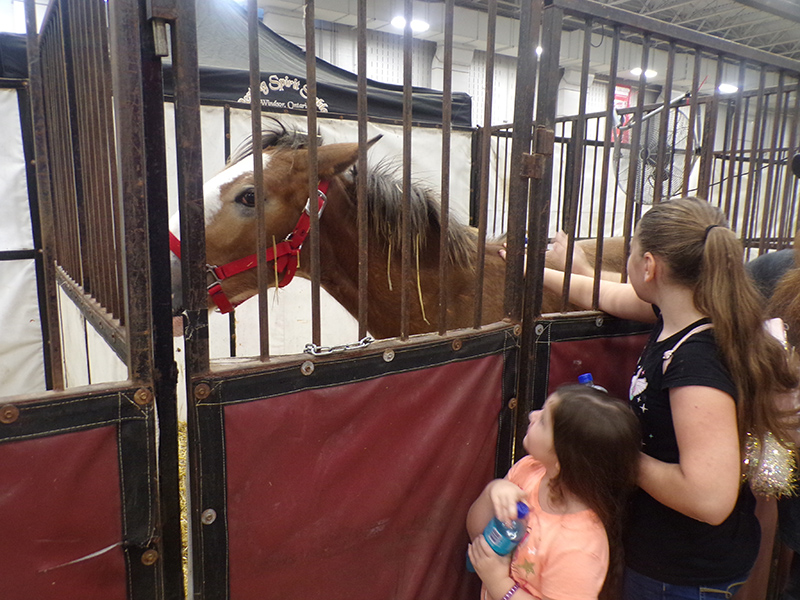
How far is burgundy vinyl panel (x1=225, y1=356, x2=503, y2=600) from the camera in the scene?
971mm

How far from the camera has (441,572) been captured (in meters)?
1.29

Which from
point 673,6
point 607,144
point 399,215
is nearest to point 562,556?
point 607,144

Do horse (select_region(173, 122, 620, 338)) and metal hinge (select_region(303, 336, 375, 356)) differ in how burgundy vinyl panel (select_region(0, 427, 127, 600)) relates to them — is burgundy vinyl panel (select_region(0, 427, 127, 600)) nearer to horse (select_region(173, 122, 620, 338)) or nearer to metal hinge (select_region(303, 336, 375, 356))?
metal hinge (select_region(303, 336, 375, 356))

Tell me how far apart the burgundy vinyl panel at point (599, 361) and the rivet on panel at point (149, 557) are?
3.36 ft

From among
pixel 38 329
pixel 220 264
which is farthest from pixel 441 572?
pixel 38 329

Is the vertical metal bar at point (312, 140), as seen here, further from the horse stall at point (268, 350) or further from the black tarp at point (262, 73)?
the black tarp at point (262, 73)

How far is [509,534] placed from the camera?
3.59ft

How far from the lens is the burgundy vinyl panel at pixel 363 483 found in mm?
971

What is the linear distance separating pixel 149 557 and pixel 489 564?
681mm

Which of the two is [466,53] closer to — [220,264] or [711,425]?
[220,264]

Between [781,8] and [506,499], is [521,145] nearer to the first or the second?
[506,499]

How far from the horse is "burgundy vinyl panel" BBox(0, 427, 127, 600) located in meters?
0.87

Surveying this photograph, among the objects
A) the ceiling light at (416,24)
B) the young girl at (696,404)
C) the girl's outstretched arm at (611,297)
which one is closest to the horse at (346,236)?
the girl's outstretched arm at (611,297)

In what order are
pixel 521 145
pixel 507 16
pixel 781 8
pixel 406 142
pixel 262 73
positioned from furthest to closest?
pixel 507 16
pixel 262 73
pixel 781 8
pixel 521 145
pixel 406 142
